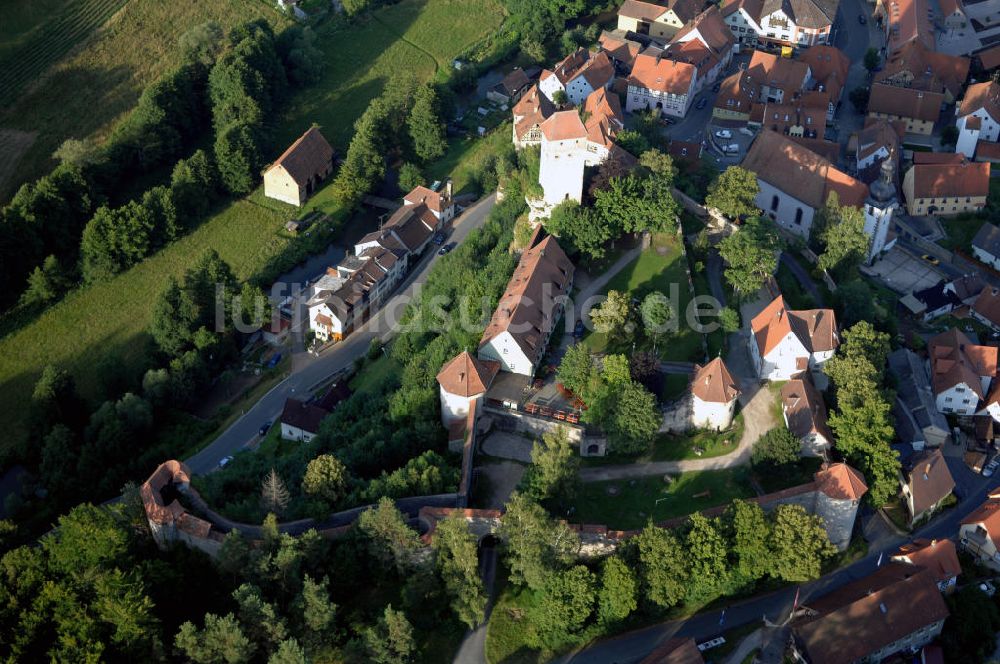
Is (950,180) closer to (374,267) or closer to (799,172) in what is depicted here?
(799,172)

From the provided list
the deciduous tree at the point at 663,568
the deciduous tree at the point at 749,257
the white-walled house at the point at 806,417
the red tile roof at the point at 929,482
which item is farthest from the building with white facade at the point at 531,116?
the deciduous tree at the point at 663,568

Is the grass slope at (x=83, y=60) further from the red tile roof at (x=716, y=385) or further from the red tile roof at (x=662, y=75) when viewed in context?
the red tile roof at (x=716, y=385)

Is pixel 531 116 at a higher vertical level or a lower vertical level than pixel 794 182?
higher

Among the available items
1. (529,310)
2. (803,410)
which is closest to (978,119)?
(803,410)

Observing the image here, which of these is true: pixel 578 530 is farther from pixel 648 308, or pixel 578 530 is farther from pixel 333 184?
pixel 333 184

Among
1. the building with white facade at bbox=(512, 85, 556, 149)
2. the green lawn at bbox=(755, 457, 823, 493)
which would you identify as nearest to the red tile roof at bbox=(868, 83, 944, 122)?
the building with white facade at bbox=(512, 85, 556, 149)

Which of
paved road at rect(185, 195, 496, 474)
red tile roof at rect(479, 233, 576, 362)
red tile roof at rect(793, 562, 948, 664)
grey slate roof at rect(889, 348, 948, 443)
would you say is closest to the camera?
red tile roof at rect(793, 562, 948, 664)

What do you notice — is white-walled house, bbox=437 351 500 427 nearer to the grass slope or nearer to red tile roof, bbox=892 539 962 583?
red tile roof, bbox=892 539 962 583
